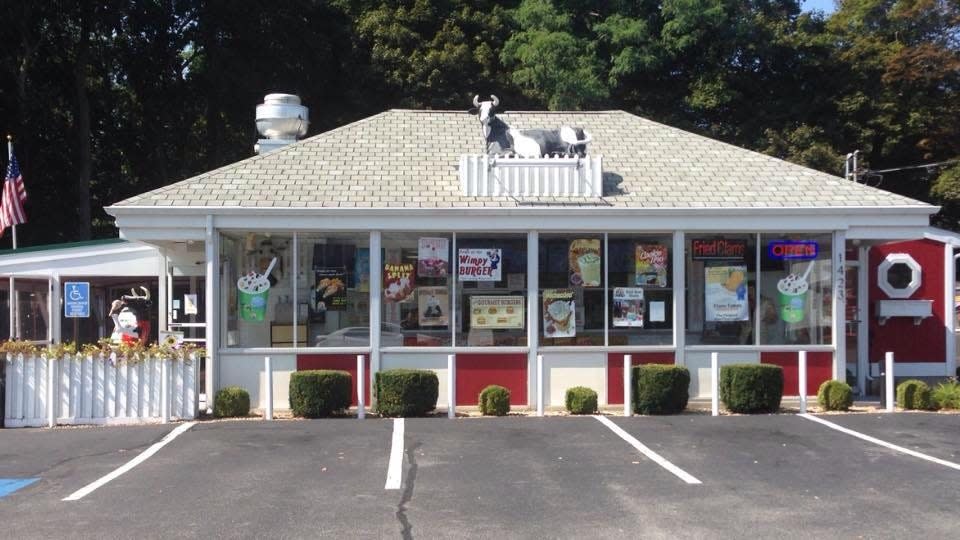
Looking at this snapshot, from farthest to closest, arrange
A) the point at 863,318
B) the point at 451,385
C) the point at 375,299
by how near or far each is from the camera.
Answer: the point at 863,318 → the point at 375,299 → the point at 451,385

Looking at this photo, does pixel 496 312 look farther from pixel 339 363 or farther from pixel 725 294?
pixel 725 294

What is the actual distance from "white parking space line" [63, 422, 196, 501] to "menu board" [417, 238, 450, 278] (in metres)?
4.13

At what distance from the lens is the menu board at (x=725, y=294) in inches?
621

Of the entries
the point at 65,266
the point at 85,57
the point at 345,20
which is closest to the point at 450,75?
the point at 345,20

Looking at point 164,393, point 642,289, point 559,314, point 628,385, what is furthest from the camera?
point 642,289

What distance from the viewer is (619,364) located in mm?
15500

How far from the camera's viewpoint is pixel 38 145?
31.5 meters

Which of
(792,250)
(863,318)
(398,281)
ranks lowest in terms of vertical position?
(863,318)

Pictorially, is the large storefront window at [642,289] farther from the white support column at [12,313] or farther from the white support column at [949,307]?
the white support column at [12,313]

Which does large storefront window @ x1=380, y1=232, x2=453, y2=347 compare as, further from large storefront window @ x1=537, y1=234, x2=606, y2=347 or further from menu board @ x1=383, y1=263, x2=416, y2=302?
large storefront window @ x1=537, y1=234, x2=606, y2=347

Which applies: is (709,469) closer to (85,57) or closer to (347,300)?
(347,300)

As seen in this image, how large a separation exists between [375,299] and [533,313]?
244 centimetres

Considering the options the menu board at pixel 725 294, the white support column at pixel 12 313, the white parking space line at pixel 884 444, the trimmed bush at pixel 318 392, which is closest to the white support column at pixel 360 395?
the trimmed bush at pixel 318 392

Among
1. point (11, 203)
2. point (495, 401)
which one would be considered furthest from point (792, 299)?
point (11, 203)
